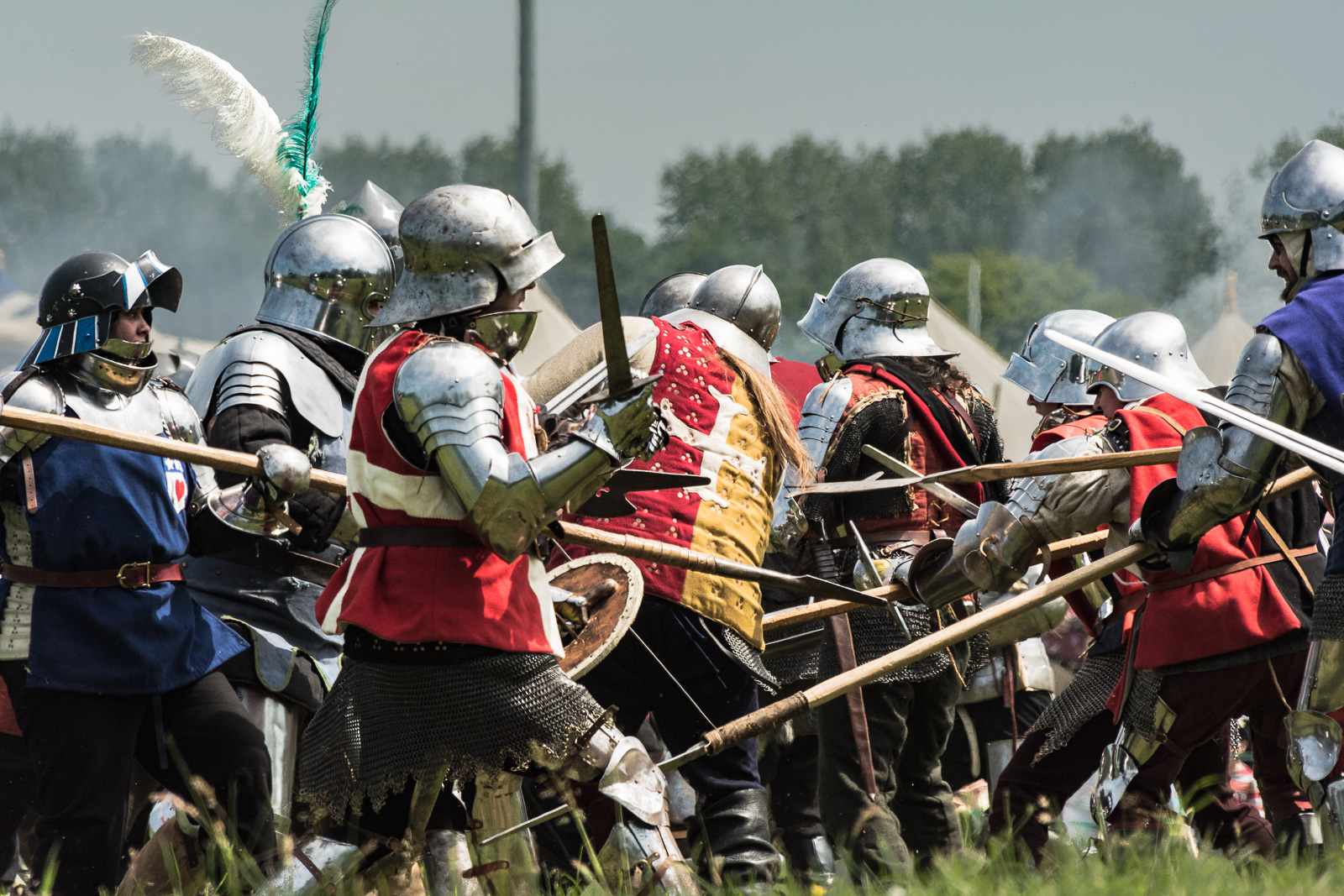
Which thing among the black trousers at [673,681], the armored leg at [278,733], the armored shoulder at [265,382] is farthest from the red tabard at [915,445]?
the armored leg at [278,733]

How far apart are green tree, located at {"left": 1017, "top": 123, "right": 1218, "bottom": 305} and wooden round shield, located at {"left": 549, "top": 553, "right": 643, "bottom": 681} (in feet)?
119

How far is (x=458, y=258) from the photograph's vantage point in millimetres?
3436

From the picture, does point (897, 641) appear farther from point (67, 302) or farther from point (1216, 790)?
point (67, 302)

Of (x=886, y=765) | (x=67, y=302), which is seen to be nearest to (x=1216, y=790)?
(x=886, y=765)

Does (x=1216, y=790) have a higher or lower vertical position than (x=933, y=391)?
lower

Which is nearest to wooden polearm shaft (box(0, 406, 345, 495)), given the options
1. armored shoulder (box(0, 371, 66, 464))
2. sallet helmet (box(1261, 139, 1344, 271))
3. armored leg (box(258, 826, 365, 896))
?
armored shoulder (box(0, 371, 66, 464))

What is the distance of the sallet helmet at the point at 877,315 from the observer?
5.79 metres

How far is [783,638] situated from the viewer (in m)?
5.40

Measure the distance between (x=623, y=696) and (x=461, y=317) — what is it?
3.92 ft

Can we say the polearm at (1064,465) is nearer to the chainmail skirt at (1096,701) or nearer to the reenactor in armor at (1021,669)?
the chainmail skirt at (1096,701)

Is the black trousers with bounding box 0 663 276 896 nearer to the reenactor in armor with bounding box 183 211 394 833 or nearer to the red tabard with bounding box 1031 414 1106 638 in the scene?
the reenactor in armor with bounding box 183 211 394 833

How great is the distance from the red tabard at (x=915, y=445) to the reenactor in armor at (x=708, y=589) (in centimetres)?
72

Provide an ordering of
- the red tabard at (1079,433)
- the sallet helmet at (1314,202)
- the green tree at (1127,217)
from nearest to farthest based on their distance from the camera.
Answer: the sallet helmet at (1314,202)
the red tabard at (1079,433)
the green tree at (1127,217)

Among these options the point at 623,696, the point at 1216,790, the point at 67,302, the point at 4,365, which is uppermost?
the point at 4,365
